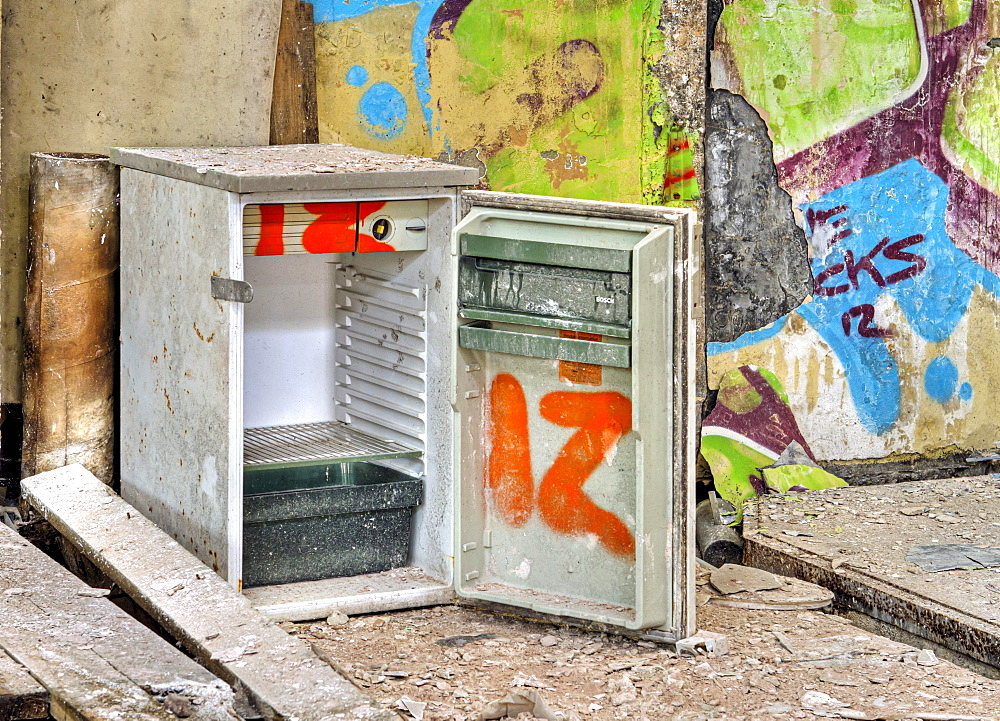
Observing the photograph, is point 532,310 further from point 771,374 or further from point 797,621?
point 771,374

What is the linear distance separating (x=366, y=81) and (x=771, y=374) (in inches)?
77.9

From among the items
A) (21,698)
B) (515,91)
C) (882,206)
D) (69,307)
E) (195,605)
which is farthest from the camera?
(882,206)

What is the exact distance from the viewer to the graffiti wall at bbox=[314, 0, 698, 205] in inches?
194

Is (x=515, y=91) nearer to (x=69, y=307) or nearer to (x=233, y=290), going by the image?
(x=233, y=290)

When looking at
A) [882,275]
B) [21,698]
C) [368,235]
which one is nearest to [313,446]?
[368,235]

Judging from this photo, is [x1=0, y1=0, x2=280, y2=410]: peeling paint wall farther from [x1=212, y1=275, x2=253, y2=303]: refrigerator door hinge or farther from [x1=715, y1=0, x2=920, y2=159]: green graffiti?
[x1=715, y1=0, x2=920, y2=159]: green graffiti

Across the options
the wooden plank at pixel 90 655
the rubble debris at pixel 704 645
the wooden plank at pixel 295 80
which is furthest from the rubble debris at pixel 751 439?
the wooden plank at pixel 90 655

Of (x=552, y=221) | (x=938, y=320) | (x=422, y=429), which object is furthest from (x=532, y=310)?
(x=938, y=320)

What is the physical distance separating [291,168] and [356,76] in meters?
0.97

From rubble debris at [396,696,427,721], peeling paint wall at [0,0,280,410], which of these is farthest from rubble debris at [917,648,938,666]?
peeling paint wall at [0,0,280,410]

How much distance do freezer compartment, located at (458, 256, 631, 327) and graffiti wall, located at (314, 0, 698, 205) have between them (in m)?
1.03

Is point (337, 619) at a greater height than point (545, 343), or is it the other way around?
point (545, 343)

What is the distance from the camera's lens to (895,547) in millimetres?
4941

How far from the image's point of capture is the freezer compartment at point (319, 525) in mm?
4289
